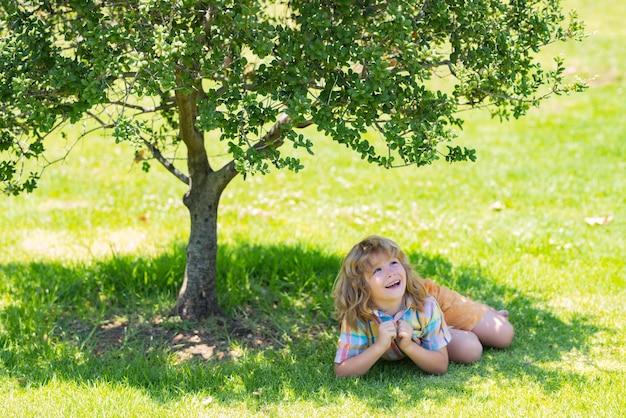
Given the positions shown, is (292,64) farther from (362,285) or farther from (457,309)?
(457,309)

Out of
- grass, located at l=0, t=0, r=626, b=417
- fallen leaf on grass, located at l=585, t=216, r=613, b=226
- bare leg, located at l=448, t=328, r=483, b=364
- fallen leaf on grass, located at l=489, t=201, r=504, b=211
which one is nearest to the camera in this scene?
grass, located at l=0, t=0, r=626, b=417

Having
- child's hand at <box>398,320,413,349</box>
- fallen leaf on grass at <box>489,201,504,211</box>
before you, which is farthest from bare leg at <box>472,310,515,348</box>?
fallen leaf on grass at <box>489,201,504,211</box>

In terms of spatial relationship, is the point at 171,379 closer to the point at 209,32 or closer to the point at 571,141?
the point at 209,32

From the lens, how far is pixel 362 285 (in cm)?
430

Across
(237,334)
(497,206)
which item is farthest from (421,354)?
(497,206)

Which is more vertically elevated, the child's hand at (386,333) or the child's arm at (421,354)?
the child's hand at (386,333)

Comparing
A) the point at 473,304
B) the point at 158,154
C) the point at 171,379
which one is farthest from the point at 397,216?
the point at 171,379

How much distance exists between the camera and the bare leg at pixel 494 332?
4.70 m

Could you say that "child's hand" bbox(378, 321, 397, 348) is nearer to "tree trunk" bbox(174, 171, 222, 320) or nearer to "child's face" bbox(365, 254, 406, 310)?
"child's face" bbox(365, 254, 406, 310)

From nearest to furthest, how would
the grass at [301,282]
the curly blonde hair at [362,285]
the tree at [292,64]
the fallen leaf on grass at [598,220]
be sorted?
the tree at [292,64] < the grass at [301,282] < the curly blonde hair at [362,285] < the fallen leaf on grass at [598,220]

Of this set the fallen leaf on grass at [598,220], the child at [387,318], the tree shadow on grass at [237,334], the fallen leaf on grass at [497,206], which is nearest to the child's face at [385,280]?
the child at [387,318]

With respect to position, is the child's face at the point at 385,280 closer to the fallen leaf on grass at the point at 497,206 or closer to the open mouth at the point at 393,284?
the open mouth at the point at 393,284

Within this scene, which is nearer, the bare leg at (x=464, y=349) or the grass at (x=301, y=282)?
the grass at (x=301, y=282)

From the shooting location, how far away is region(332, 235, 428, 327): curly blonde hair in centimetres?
428
